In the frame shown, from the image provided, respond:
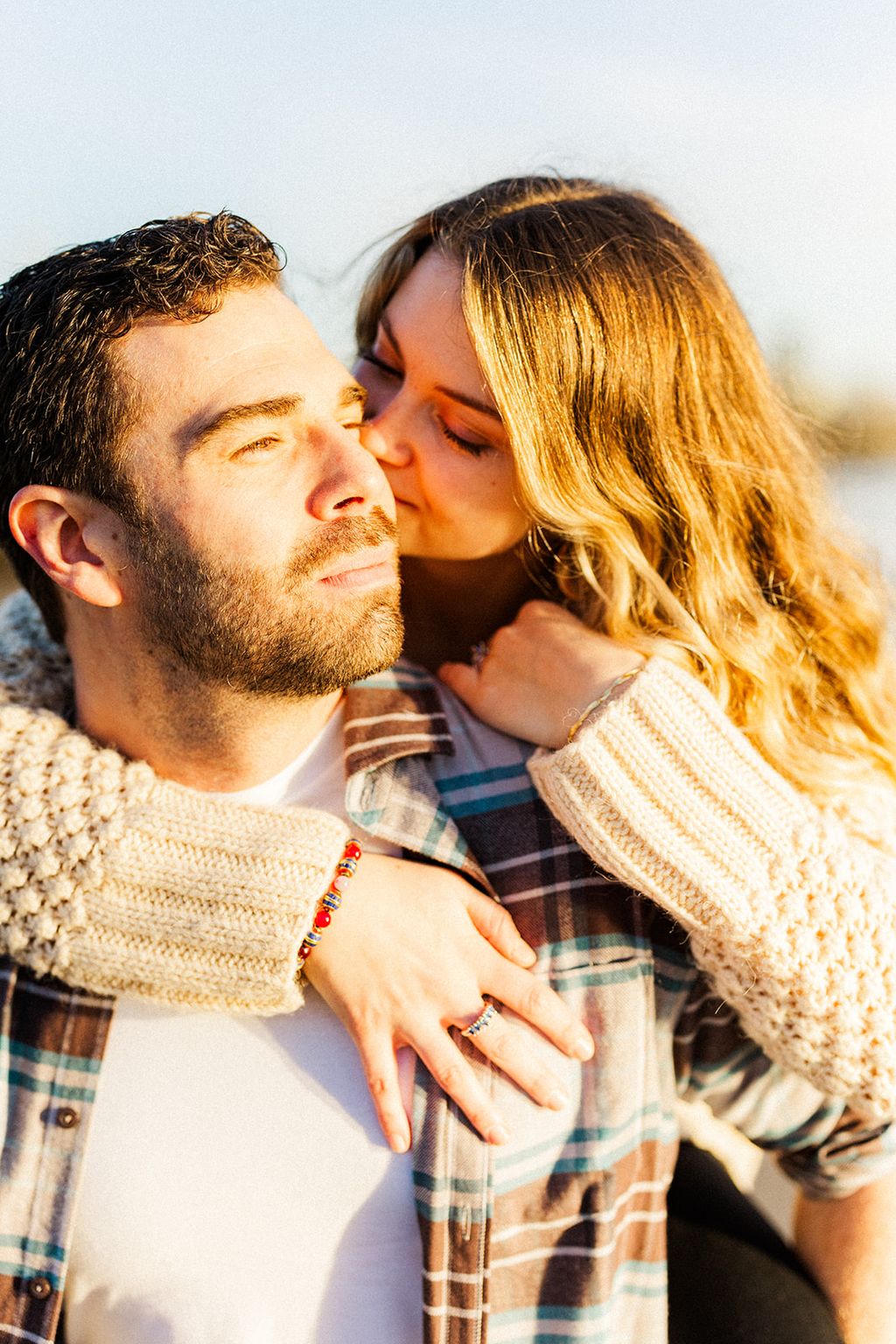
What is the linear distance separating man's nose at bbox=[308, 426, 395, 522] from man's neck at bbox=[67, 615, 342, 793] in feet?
1.12

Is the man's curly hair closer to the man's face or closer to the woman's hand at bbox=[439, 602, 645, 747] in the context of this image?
the man's face

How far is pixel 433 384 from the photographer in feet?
7.16

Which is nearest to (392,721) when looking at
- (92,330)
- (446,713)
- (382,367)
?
(446,713)

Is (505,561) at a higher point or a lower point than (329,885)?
higher

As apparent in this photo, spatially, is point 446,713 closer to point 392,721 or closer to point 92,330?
point 392,721

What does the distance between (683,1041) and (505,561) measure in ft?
3.35

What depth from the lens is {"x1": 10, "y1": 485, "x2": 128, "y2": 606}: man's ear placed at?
80.0 inches

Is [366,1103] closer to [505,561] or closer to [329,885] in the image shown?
[329,885]

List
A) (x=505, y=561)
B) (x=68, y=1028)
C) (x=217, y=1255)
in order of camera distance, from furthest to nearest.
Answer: (x=505, y=561) → (x=68, y=1028) → (x=217, y=1255)

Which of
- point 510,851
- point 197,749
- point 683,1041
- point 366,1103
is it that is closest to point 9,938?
point 197,749

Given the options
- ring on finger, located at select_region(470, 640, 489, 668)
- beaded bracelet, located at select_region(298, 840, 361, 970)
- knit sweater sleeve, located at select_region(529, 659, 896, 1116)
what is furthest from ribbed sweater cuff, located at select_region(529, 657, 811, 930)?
ring on finger, located at select_region(470, 640, 489, 668)

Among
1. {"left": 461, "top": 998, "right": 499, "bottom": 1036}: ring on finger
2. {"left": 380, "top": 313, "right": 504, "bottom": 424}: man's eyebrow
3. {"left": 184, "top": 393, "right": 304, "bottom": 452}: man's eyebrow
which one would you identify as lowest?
{"left": 461, "top": 998, "right": 499, "bottom": 1036}: ring on finger

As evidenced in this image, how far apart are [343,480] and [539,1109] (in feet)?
3.54

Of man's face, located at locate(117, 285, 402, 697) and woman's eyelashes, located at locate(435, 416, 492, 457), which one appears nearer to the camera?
man's face, located at locate(117, 285, 402, 697)
